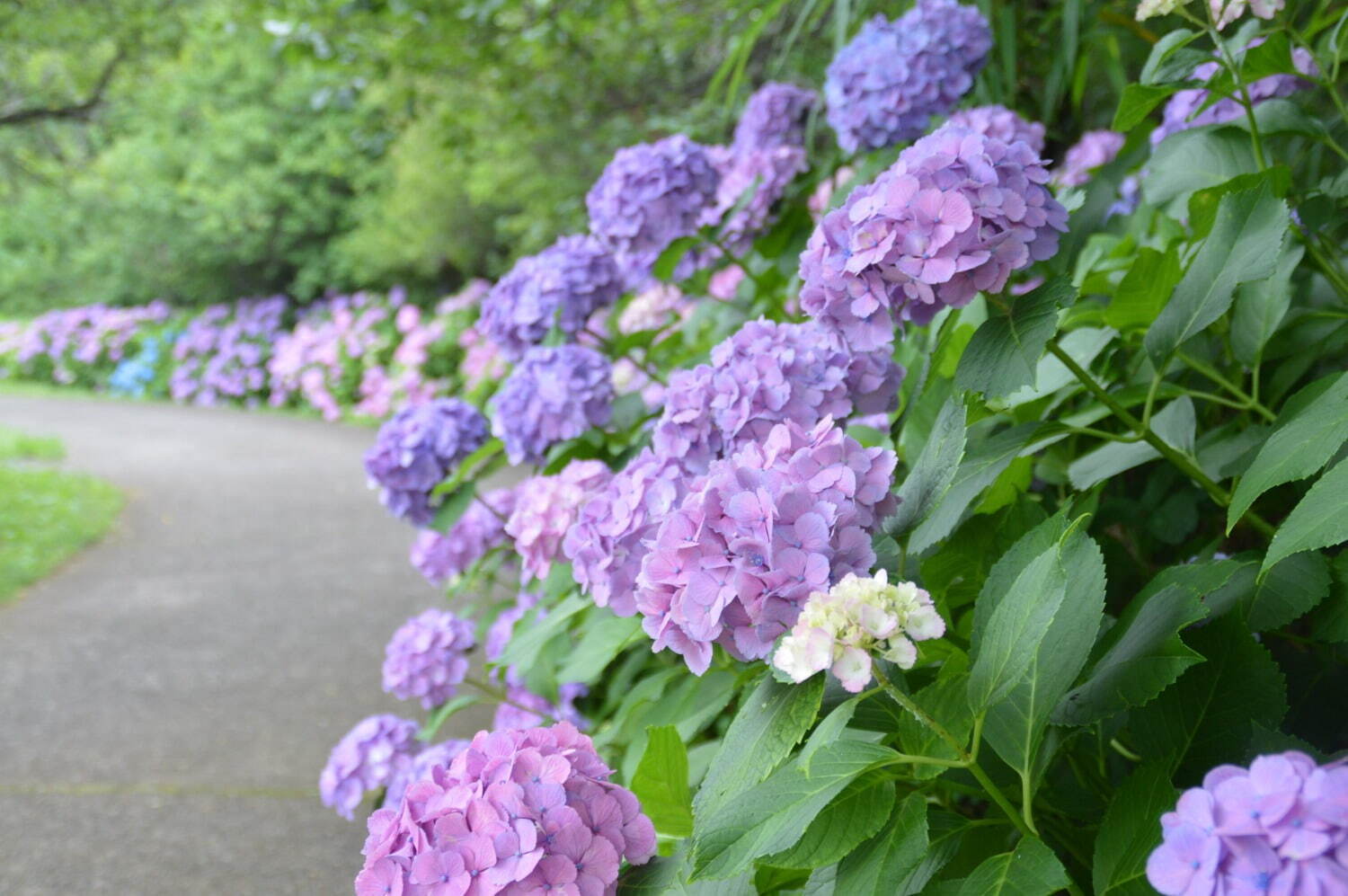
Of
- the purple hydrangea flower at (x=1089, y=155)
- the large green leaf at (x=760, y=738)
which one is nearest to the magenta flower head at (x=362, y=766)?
the large green leaf at (x=760, y=738)

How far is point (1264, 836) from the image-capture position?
2.00 ft

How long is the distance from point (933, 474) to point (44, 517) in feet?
17.3

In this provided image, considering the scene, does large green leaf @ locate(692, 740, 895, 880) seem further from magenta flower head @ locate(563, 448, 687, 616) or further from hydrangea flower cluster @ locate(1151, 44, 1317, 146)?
hydrangea flower cluster @ locate(1151, 44, 1317, 146)

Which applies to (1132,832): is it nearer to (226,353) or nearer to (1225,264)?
(1225,264)

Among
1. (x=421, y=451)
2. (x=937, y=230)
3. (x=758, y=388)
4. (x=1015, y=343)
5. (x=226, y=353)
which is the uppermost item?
(x=937, y=230)

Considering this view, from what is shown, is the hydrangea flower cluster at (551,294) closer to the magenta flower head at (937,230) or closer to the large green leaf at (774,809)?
the magenta flower head at (937,230)

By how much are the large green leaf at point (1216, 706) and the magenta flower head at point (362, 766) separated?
138 cm

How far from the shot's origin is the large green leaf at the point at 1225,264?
1.15 metres

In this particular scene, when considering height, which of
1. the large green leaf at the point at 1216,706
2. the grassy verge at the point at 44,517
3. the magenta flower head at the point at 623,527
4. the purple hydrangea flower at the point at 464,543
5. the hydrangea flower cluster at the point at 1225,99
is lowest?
the grassy verge at the point at 44,517

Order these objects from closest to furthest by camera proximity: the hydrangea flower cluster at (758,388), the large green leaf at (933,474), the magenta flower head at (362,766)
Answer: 1. the large green leaf at (933,474)
2. the hydrangea flower cluster at (758,388)
3. the magenta flower head at (362,766)

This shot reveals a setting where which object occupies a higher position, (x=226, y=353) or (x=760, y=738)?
(x=760, y=738)

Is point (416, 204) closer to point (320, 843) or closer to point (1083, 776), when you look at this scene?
point (320, 843)

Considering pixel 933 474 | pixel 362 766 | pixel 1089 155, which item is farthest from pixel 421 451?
pixel 1089 155

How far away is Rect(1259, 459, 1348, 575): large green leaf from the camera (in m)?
0.83
